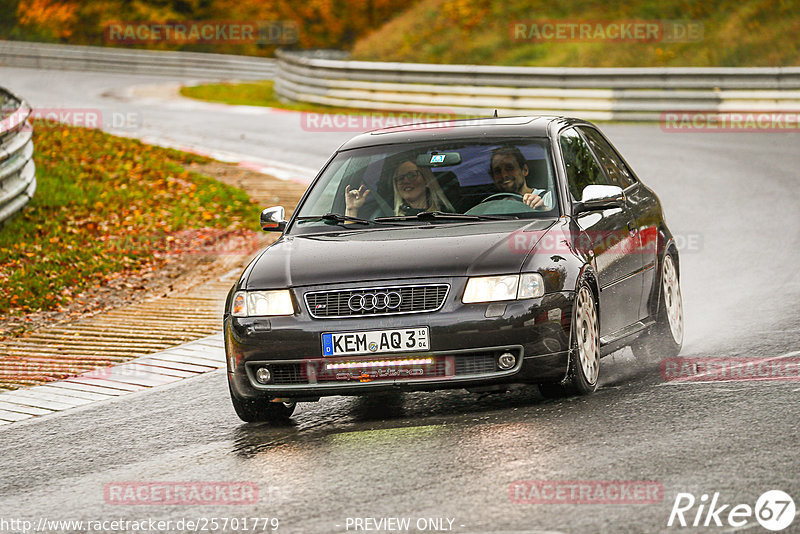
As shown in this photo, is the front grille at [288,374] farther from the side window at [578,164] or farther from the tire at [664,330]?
the tire at [664,330]

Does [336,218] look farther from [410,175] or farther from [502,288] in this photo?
[502,288]

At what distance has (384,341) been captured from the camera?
7.01m

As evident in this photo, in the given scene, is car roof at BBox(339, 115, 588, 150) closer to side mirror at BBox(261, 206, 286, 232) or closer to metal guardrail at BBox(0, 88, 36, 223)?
side mirror at BBox(261, 206, 286, 232)

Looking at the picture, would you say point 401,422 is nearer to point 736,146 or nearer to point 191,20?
point 736,146

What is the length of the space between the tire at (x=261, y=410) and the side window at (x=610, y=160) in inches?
108

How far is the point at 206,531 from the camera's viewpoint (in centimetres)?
566

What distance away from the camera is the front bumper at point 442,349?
7.00 meters

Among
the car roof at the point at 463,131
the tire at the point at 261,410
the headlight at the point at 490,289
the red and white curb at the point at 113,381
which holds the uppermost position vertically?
the car roof at the point at 463,131

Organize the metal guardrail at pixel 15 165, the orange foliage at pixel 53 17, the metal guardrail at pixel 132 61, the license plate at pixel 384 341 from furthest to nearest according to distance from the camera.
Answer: the orange foliage at pixel 53 17, the metal guardrail at pixel 132 61, the metal guardrail at pixel 15 165, the license plate at pixel 384 341

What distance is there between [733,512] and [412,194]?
11.6 ft

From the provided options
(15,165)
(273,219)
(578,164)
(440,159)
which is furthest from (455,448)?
(15,165)

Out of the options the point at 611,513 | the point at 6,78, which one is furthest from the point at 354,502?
the point at 6,78

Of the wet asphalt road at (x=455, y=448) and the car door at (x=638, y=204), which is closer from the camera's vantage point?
the wet asphalt road at (x=455, y=448)

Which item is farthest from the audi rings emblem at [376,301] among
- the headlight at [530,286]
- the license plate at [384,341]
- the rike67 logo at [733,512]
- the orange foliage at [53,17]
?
the orange foliage at [53,17]
